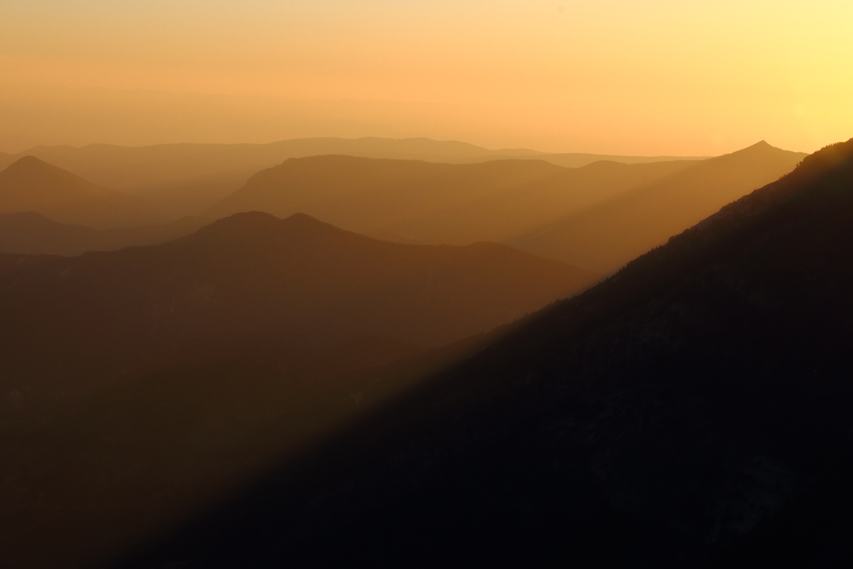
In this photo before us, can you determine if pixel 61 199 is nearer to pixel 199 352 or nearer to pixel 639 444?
pixel 199 352

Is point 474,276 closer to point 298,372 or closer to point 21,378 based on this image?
point 298,372

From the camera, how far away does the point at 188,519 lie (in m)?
32.4

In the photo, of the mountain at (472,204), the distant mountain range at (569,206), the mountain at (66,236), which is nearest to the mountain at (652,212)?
the distant mountain range at (569,206)

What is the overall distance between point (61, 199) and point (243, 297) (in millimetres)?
138211

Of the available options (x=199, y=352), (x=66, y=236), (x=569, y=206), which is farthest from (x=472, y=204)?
(x=199, y=352)

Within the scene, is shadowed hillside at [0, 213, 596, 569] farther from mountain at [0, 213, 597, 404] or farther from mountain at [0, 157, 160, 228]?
mountain at [0, 157, 160, 228]

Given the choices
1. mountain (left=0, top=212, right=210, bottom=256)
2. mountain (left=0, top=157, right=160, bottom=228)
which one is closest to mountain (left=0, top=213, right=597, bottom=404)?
mountain (left=0, top=212, right=210, bottom=256)

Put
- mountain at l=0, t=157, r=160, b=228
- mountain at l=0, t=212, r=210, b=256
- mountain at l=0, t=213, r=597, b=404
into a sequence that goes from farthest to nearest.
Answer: mountain at l=0, t=157, r=160, b=228 < mountain at l=0, t=212, r=210, b=256 < mountain at l=0, t=213, r=597, b=404

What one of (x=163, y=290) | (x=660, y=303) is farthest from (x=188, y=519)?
(x=163, y=290)

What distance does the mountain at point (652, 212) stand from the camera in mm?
125000

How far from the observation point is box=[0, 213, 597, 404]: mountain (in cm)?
6054

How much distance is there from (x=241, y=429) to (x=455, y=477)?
22.9 m

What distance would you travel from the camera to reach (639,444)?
2345 cm

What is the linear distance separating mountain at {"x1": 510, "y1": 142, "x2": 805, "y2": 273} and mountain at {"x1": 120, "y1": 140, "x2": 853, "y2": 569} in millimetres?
86539
